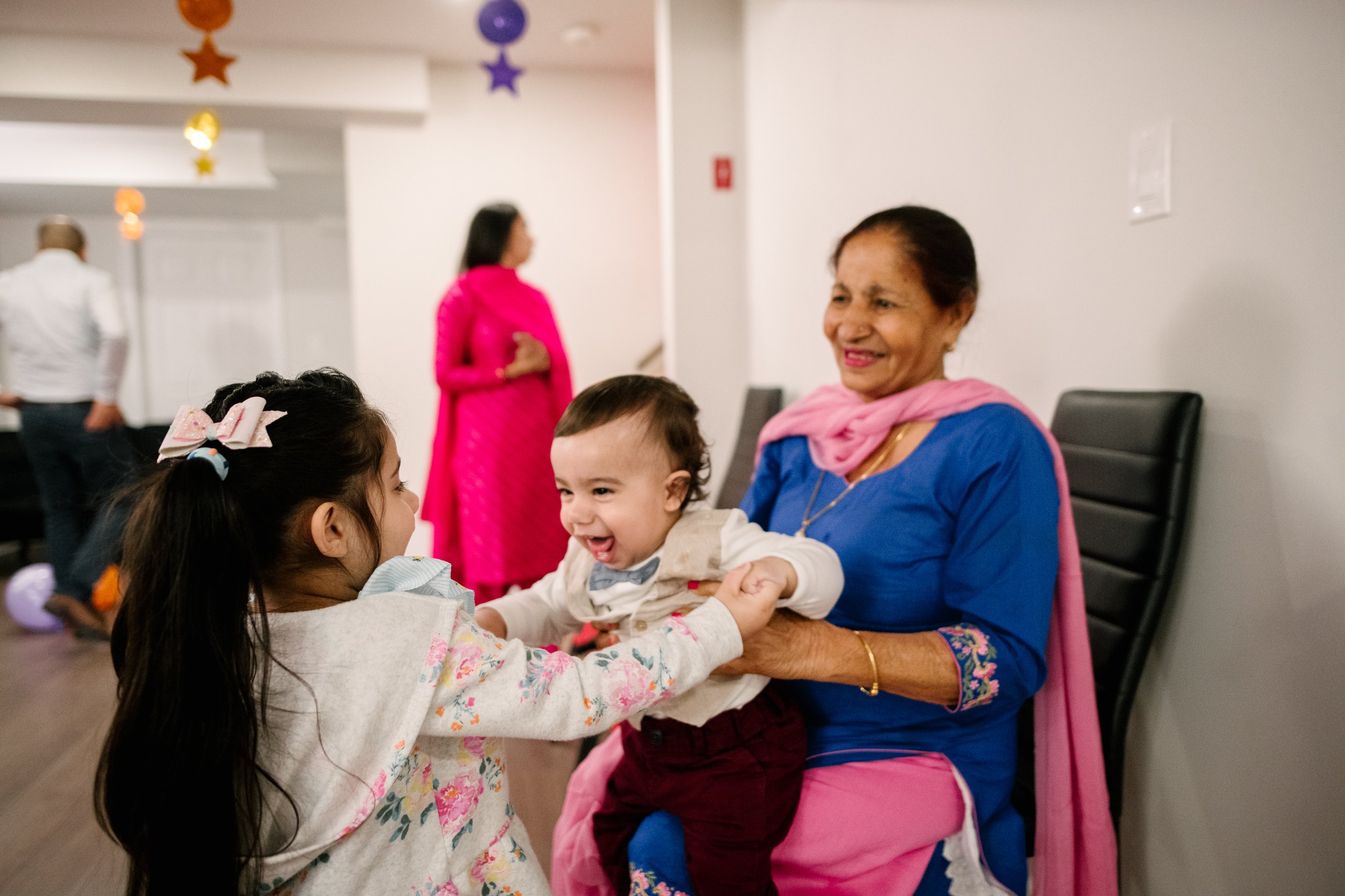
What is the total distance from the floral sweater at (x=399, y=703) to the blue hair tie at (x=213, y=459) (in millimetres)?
154

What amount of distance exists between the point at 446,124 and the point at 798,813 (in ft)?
15.4

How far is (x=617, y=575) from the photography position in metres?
1.05

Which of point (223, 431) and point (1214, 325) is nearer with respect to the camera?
point (223, 431)

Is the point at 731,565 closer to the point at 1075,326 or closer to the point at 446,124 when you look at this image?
the point at 1075,326

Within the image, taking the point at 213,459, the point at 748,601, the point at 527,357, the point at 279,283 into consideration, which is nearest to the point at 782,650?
the point at 748,601

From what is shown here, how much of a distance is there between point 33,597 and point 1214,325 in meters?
4.60

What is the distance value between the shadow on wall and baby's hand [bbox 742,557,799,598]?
2.12 ft

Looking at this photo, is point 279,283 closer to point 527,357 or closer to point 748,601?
point 527,357

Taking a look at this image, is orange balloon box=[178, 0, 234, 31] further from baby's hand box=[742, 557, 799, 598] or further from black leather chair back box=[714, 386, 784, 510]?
baby's hand box=[742, 557, 799, 598]

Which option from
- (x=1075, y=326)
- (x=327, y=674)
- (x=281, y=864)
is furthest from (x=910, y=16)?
(x=281, y=864)

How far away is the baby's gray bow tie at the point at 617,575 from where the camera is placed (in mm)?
1015

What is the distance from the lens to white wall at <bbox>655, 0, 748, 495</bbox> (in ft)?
11.7

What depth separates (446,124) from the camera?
15.7 ft

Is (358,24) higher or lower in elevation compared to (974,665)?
higher
